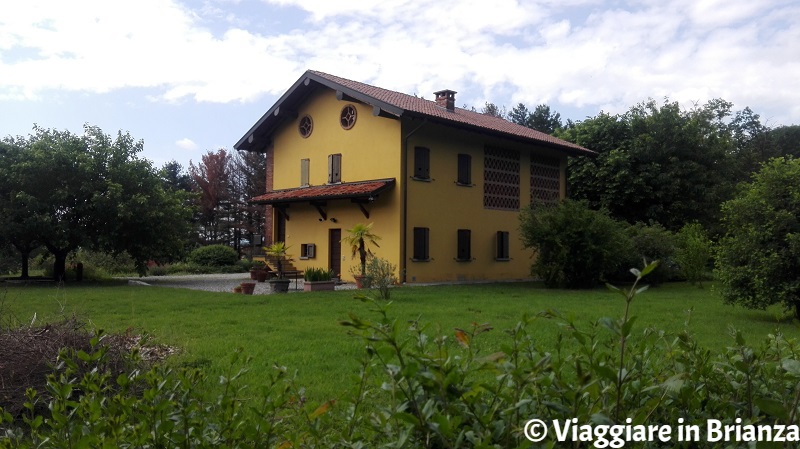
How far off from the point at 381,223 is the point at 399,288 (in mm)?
3777

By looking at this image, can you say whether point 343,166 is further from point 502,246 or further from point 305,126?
point 502,246

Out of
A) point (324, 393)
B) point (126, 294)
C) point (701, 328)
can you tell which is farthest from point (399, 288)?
point (324, 393)

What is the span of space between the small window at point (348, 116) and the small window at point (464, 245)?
19.6 feet

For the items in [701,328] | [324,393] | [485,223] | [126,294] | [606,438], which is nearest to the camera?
[606,438]

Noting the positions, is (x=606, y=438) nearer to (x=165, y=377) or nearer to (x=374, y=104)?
(x=165, y=377)

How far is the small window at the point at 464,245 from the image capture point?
79.6 ft

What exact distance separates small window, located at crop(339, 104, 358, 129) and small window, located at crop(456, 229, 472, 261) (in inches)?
235

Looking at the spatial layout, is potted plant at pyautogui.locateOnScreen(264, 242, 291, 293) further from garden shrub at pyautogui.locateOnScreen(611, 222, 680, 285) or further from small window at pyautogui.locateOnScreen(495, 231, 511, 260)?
garden shrub at pyautogui.locateOnScreen(611, 222, 680, 285)

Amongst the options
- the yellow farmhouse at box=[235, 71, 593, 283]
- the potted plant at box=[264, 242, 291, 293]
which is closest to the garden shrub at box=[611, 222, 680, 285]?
the yellow farmhouse at box=[235, 71, 593, 283]

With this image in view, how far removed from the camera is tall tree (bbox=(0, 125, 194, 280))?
846 inches

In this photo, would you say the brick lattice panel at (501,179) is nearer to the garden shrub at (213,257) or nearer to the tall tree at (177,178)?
the garden shrub at (213,257)

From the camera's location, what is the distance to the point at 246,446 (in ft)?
6.10

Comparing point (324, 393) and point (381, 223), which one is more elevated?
point (381, 223)

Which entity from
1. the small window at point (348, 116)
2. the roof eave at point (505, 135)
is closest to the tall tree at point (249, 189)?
the small window at point (348, 116)
